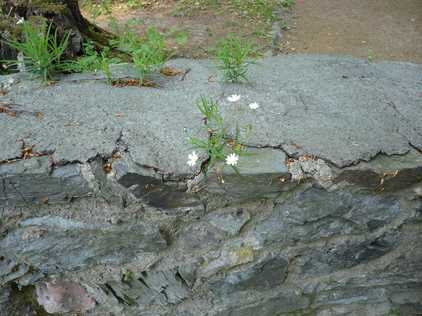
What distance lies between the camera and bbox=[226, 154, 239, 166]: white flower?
4.56 feet

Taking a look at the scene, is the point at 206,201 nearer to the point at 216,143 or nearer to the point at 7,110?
the point at 216,143

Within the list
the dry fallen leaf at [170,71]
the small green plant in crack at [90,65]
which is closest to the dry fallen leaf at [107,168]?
the small green plant in crack at [90,65]

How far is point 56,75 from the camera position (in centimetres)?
186

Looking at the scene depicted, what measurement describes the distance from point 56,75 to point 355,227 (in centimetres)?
139

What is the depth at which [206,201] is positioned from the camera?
57.5 inches

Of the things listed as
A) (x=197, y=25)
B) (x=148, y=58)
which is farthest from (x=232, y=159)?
(x=197, y=25)

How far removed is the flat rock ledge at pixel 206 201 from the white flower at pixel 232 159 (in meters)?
0.02

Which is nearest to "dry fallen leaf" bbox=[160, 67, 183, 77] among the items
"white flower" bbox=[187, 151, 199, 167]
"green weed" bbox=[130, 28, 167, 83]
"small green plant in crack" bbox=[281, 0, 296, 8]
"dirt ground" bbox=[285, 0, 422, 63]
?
"green weed" bbox=[130, 28, 167, 83]

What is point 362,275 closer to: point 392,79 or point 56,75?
point 392,79

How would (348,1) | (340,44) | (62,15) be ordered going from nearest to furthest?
Result: (62,15) < (340,44) < (348,1)

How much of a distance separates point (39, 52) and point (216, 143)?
846 millimetres

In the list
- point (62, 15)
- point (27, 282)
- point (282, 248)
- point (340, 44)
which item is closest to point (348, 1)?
point (340, 44)

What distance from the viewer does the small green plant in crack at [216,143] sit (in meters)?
1.40

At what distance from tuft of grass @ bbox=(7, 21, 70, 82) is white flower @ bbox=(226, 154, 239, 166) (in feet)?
2.89
